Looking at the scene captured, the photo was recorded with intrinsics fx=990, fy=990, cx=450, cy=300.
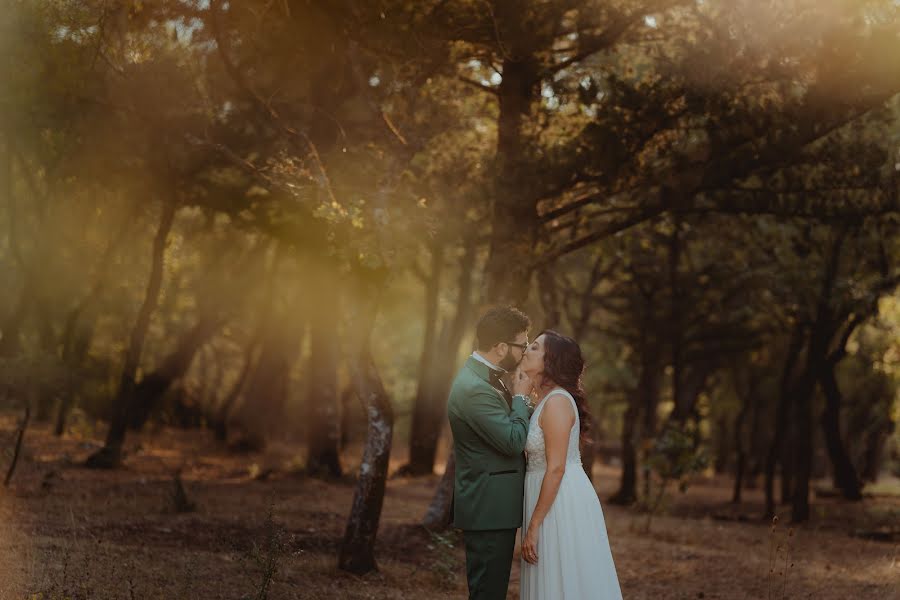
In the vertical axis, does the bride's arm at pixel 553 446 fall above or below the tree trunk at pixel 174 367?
below

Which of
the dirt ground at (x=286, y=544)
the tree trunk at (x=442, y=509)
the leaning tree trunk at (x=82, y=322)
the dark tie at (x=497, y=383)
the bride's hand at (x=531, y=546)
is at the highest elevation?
the leaning tree trunk at (x=82, y=322)

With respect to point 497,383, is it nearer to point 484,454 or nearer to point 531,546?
point 484,454

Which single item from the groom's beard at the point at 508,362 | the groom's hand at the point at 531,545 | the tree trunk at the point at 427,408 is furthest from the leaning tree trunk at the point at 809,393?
the groom's hand at the point at 531,545

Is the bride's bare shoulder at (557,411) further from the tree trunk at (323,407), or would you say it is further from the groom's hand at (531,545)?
the tree trunk at (323,407)

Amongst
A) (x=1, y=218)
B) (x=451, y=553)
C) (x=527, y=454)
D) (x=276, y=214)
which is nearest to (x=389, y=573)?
(x=451, y=553)

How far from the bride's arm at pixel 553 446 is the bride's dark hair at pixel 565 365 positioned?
0.41 feet

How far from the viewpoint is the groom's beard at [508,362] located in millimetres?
6375

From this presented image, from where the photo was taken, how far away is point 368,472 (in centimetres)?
1006

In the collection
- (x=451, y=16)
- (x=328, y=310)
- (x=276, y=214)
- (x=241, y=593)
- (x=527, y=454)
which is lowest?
(x=241, y=593)

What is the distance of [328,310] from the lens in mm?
19344

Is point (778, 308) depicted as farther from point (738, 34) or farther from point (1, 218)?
point (1, 218)

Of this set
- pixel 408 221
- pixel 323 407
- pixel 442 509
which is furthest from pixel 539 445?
pixel 323 407

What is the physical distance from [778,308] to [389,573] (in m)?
14.9

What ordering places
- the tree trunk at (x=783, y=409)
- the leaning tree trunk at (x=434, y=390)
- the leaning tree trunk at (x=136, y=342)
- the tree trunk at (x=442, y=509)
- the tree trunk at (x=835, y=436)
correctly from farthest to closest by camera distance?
the leaning tree trunk at (x=434, y=390)
the tree trunk at (x=835, y=436)
the tree trunk at (x=783, y=409)
the leaning tree trunk at (x=136, y=342)
the tree trunk at (x=442, y=509)
